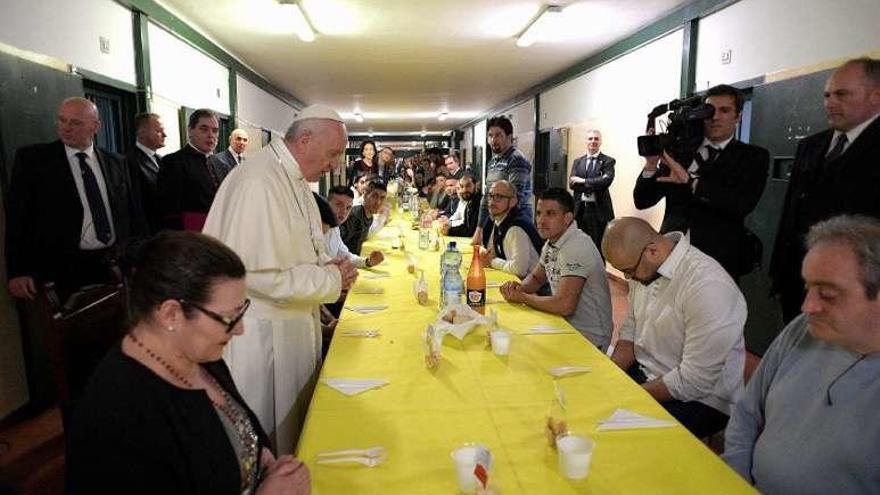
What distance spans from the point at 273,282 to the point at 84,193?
1.82 meters

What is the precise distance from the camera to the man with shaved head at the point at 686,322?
6.45ft

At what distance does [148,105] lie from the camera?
4.89 meters

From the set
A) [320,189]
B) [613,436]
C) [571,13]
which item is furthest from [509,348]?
[320,189]

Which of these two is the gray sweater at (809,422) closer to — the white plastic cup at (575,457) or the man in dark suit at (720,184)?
the white plastic cup at (575,457)

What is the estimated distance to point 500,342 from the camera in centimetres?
202

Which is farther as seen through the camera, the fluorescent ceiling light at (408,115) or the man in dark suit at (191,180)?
the fluorescent ceiling light at (408,115)

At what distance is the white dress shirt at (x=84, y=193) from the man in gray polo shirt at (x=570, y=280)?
241 cm

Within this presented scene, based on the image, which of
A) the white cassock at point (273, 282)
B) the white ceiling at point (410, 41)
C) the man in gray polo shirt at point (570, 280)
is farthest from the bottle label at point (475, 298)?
the white ceiling at point (410, 41)

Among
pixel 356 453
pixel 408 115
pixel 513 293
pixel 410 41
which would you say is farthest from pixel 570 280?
pixel 408 115

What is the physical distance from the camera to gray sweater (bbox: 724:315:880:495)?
127 cm

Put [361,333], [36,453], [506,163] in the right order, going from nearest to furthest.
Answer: [361,333] < [36,453] < [506,163]

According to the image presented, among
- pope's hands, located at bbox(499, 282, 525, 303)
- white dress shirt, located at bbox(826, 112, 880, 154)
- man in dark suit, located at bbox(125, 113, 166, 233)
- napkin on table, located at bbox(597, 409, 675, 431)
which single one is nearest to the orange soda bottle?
pope's hands, located at bbox(499, 282, 525, 303)

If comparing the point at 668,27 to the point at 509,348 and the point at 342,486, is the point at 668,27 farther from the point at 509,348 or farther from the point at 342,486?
the point at 342,486

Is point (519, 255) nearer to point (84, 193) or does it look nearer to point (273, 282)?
point (273, 282)
